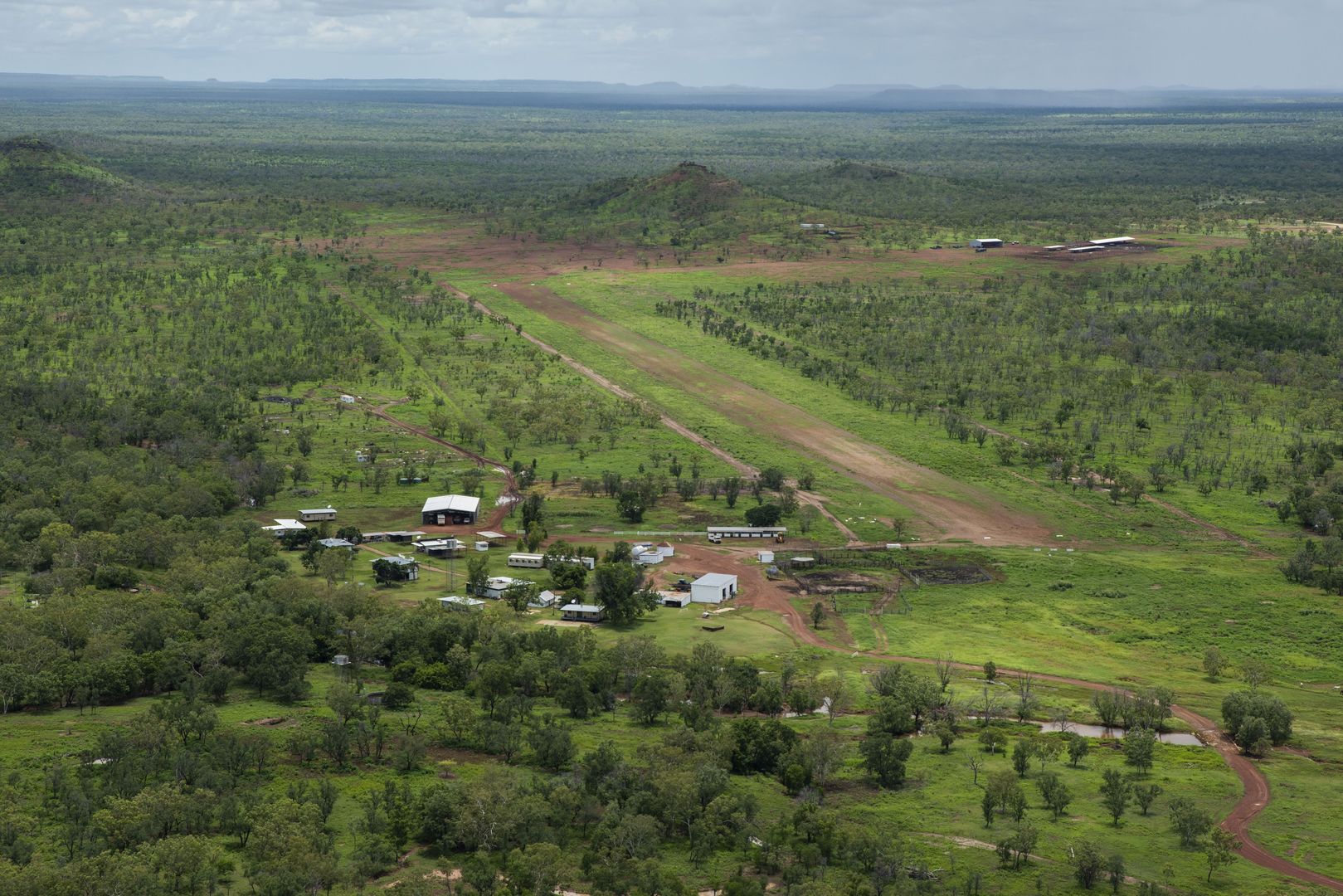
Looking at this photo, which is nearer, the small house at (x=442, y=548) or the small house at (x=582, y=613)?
the small house at (x=582, y=613)

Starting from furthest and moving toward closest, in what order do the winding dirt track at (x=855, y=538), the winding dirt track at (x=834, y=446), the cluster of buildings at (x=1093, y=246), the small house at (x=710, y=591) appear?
the cluster of buildings at (x=1093, y=246) → the winding dirt track at (x=834, y=446) → the small house at (x=710, y=591) → the winding dirt track at (x=855, y=538)

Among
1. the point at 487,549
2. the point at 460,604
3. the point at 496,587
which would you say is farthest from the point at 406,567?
the point at 460,604

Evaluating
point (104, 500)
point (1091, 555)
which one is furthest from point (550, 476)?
point (1091, 555)

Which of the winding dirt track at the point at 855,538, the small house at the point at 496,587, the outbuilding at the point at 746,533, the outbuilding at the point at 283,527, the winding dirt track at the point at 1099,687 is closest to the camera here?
the winding dirt track at the point at 1099,687

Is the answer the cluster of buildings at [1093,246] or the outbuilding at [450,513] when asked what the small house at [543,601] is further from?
the cluster of buildings at [1093,246]

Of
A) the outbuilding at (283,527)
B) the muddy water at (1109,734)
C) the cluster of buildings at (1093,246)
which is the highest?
the cluster of buildings at (1093,246)

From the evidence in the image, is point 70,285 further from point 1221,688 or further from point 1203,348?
point 1221,688

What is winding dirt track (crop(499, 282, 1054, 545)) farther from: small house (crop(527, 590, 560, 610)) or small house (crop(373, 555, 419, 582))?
small house (crop(373, 555, 419, 582))

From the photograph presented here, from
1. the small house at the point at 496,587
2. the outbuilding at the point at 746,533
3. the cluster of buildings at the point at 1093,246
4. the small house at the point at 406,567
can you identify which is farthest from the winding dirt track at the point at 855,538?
the cluster of buildings at the point at 1093,246
